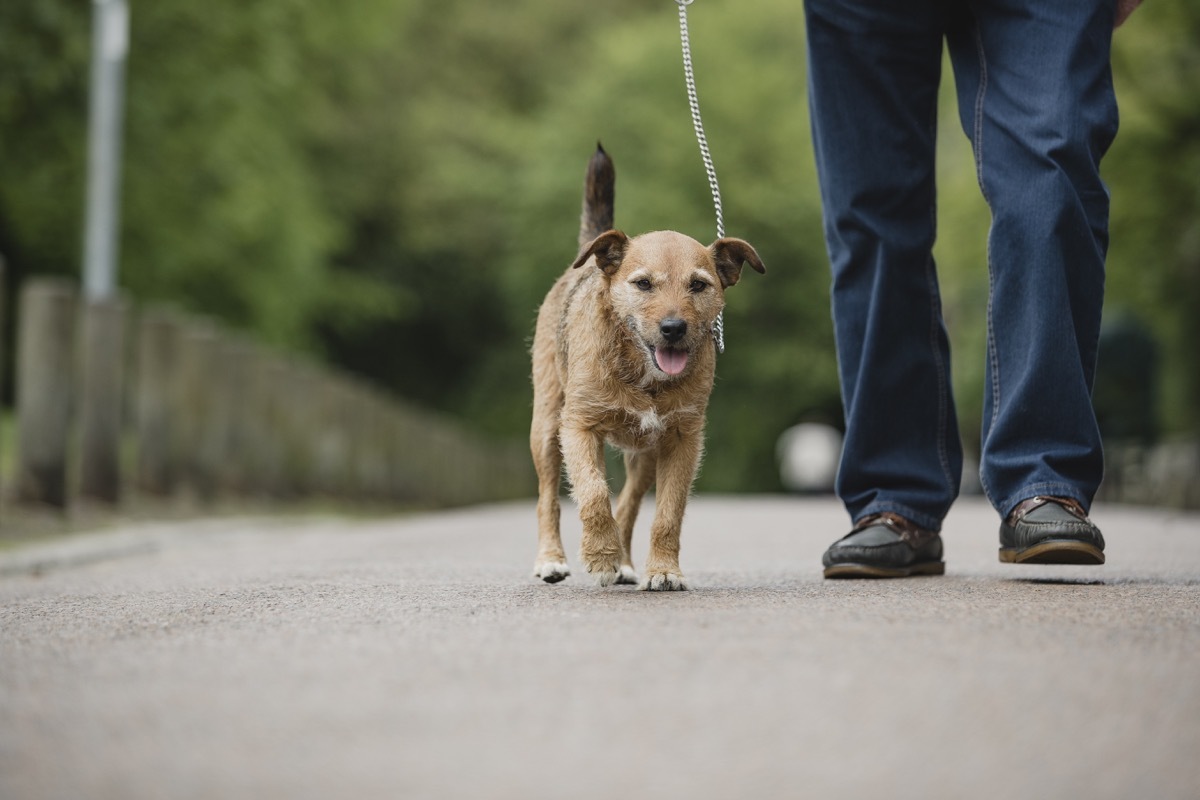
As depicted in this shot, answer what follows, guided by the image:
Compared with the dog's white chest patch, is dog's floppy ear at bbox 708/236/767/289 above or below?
above

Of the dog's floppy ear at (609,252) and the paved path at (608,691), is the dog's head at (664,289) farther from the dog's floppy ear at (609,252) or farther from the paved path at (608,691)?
the paved path at (608,691)

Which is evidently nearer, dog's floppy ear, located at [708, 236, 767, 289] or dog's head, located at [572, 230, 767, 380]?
dog's head, located at [572, 230, 767, 380]

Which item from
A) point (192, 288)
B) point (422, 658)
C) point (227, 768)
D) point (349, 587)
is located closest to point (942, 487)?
point (349, 587)

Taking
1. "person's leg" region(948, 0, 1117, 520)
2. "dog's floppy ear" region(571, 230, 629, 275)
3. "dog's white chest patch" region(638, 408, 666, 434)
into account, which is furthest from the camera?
"dog's floppy ear" region(571, 230, 629, 275)

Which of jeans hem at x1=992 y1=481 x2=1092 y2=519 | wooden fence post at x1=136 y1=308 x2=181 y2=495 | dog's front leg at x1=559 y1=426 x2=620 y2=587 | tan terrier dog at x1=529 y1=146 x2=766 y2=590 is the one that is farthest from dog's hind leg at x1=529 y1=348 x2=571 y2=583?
wooden fence post at x1=136 y1=308 x2=181 y2=495

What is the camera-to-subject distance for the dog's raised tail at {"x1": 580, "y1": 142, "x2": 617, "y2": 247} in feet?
20.5

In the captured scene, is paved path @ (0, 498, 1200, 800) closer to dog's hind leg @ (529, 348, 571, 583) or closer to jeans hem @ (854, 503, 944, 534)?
jeans hem @ (854, 503, 944, 534)

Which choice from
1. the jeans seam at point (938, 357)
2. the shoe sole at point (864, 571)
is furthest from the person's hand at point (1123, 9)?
the shoe sole at point (864, 571)

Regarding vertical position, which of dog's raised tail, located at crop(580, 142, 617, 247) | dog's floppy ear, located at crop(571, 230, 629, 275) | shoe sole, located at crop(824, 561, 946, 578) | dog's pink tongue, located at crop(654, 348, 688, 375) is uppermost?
dog's raised tail, located at crop(580, 142, 617, 247)

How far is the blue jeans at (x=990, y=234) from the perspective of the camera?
16.9 ft

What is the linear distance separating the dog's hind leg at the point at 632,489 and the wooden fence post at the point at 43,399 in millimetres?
5248

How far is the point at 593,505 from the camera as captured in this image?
17.1 feet

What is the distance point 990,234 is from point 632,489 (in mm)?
1537

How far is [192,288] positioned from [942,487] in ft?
82.4
